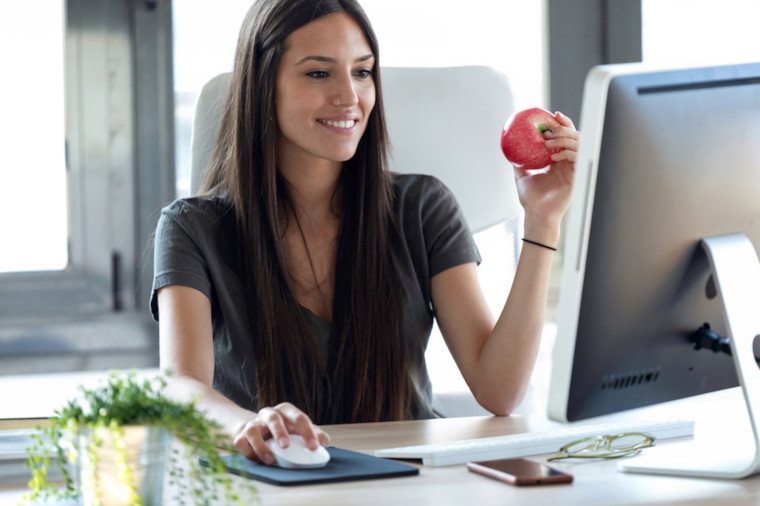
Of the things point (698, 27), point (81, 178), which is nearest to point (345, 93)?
point (81, 178)

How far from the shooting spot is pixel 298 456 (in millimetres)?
800

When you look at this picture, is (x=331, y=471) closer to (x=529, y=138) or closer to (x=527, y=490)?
(x=527, y=490)

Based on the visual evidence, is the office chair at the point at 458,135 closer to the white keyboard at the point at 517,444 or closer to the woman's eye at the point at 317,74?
the woman's eye at the point at 317,74

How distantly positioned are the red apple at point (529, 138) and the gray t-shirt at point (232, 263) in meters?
0.24

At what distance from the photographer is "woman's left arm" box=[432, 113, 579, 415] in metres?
1.32

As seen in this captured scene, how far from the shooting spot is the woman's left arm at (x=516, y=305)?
4.33ft

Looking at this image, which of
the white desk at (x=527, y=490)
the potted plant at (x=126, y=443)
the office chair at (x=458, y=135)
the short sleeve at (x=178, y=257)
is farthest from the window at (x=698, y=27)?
the potted plant at (x=126, y=443)

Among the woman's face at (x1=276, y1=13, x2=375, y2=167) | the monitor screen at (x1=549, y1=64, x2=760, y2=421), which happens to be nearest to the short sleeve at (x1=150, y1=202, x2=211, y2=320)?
the woman's face at (x1=276, y1=13, x2=375, y2=167)

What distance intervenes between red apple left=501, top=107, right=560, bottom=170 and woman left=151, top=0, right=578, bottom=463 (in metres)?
0.02

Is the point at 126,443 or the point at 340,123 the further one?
the point at 340,123

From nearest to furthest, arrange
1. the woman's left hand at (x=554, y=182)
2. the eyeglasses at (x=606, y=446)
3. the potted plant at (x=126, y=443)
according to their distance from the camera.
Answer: the potted plant at (x=126, y=443), the eyeglasses at (x=606, y=446), the woman's left hand at (x=554, y=182)

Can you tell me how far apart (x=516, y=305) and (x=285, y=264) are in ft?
1.26

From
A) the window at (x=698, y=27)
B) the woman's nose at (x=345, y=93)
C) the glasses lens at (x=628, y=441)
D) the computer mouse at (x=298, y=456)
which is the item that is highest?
the window at (x=698, y=27)

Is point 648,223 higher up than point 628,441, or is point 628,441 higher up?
point 648,223
